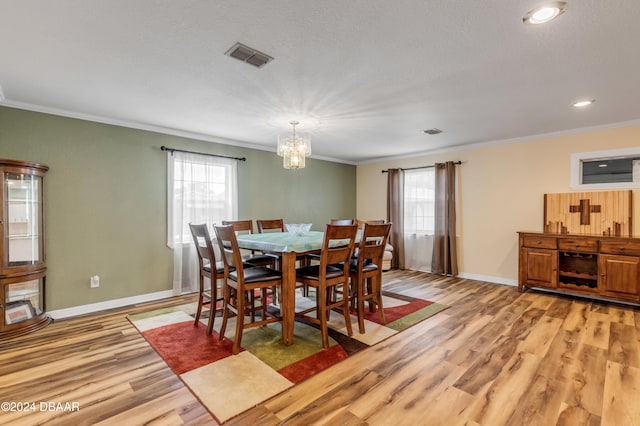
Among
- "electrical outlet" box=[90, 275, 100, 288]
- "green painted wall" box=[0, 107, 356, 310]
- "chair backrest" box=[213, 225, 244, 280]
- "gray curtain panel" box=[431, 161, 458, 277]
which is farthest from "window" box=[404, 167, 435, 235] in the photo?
"electrical outlet" box=[90, 275, 100, 288]

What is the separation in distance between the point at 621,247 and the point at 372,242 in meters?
3.12

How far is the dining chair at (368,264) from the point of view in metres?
2.80

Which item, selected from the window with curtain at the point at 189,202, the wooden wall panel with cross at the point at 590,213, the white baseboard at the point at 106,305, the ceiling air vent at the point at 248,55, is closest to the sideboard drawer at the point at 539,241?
the wooden wall panel with cross at the point at 590,213

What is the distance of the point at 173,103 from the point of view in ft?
10.4

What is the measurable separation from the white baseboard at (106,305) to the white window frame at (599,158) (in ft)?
19.0

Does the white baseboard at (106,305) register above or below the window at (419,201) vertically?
below

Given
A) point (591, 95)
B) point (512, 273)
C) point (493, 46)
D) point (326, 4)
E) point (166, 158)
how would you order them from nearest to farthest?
point (326, 4) < point (493, 46) < point (591, 95) < point (166, 158) < point (512, 273)

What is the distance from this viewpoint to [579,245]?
12.8ft

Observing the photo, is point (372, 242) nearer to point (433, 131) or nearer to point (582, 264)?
point (433, 131)

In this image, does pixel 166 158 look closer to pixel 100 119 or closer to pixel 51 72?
pixel 100 119

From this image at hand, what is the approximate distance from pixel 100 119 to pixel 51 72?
1226 millimetres

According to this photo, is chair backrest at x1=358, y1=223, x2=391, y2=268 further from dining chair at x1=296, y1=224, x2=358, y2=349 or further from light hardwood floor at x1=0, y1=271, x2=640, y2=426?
light hardwood floor at x1=0, y1=271, x2=640, y2=426

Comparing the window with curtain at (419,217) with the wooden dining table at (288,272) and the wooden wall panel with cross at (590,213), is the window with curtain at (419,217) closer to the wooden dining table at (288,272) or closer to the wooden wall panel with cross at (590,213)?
the wooden wall panel with cross at (590,213)

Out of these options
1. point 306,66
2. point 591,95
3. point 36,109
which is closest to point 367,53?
point 306,66
